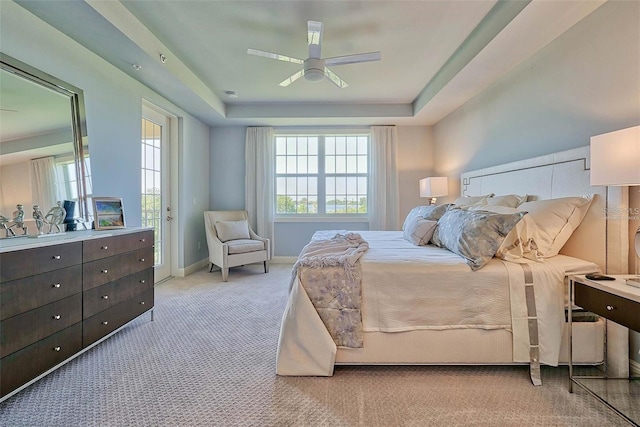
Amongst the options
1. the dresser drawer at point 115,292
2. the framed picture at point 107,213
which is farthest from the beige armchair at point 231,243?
the framed picture at point 107,213

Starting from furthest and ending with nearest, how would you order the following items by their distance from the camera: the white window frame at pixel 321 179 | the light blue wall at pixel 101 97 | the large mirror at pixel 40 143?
1. the white window frame at pixel 321 179
2. the light blue wall at pixel 101 97
3. the large mirror at pixel 40 143

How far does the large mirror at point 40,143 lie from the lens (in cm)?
188

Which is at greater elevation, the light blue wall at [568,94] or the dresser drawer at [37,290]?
the light blue wall at [568,94]

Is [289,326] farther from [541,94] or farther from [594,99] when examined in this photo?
[541,94]

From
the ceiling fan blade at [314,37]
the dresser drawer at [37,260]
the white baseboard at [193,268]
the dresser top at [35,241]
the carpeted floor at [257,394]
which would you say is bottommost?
the carpeted floor at [257,394]

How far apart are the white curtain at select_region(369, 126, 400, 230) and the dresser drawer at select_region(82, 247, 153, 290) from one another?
3443 millimetres

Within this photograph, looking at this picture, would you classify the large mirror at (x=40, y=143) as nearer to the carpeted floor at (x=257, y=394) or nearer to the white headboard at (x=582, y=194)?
the carpeted floor at (x=257, y=394)

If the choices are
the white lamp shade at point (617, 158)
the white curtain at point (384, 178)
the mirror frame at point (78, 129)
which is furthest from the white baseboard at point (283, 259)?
the white lamp shade at point (617, 158)

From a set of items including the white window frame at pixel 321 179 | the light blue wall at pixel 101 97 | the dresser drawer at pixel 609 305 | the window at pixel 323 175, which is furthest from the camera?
the window at pixel 323 175

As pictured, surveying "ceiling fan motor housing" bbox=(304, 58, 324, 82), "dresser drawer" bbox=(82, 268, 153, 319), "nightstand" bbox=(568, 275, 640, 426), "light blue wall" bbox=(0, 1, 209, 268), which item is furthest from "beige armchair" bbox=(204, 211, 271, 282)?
"nightstand" bbox=(568, 275, 640, 426)

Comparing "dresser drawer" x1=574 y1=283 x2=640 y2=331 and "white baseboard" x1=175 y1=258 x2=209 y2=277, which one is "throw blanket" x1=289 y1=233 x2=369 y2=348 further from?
"white baseboard" x1=175 y1=258 x2=209 y2=277

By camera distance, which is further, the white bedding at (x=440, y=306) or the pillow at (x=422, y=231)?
the pillow at (x=422, y=231)

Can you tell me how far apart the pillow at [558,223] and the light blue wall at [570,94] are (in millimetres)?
497

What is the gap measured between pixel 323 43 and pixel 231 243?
287 centimetres
